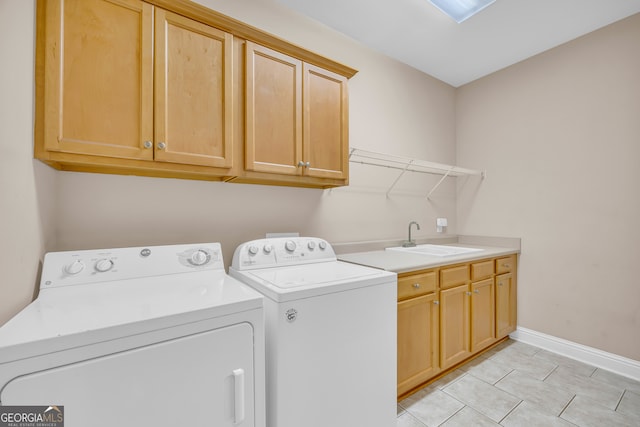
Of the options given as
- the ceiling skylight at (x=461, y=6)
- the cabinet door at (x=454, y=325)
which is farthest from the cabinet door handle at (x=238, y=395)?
the ceiling skylight at (x=461, y=6)

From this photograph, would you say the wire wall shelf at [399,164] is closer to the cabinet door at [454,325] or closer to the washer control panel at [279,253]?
the washer control panel at [279,253]

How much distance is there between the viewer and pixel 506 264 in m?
2.52

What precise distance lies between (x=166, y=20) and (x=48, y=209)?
101cm

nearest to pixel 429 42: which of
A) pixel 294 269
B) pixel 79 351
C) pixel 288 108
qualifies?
pixel 288 108

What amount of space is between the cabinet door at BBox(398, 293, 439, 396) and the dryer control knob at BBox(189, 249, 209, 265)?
116 cm

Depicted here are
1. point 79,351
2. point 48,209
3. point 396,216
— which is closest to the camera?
point 79,351

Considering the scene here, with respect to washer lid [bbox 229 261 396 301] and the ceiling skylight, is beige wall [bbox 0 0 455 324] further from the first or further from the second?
the ceiling skylight

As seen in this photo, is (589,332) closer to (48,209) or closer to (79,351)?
(79,351)

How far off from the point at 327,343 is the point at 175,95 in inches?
53.0

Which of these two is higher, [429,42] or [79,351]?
[429,42]

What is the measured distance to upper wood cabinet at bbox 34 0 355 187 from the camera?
107 cm

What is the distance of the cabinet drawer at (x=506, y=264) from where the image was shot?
243 centimetres

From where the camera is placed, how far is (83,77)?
1098 millimetres

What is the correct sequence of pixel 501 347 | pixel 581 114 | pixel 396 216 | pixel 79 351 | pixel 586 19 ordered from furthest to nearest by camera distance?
pixel 396 216
pixel 501 347
pixel 581 114
pixel 586 19
pixel 79 351
